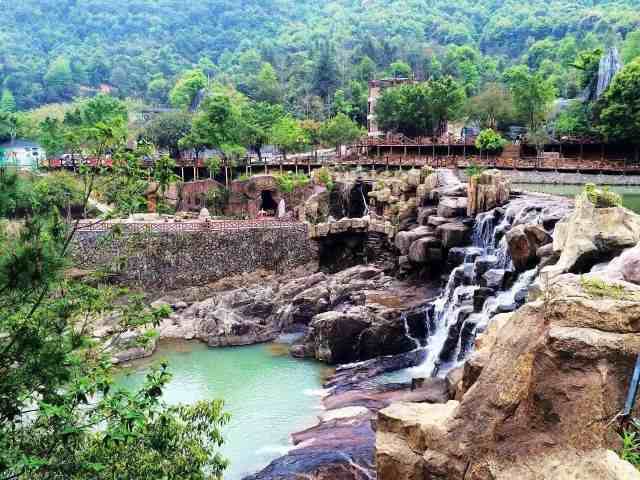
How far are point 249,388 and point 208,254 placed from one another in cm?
1221

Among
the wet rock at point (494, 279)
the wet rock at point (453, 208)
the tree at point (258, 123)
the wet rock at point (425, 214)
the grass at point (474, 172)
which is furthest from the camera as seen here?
the tree at point (258, 123)

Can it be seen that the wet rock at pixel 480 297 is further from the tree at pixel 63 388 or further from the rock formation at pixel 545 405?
the tree at pixel 63 388

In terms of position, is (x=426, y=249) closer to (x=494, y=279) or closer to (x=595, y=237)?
(x=494, y=279)

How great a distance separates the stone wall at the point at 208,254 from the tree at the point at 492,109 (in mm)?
28780

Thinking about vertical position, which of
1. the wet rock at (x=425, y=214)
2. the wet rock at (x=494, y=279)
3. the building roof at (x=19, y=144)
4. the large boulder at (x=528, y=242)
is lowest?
the wet rock at (x=494, y=279)

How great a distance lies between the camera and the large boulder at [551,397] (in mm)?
6863

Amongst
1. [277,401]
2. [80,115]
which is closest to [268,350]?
[277,401]

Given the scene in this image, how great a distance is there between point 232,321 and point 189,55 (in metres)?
115

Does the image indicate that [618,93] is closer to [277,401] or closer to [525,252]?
[525,252]

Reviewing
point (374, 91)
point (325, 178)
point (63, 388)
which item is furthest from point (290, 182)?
point (63, 388)

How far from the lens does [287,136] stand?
1977 inches

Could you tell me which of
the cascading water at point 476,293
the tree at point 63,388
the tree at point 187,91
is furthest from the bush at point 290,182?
the tree at point 187,91

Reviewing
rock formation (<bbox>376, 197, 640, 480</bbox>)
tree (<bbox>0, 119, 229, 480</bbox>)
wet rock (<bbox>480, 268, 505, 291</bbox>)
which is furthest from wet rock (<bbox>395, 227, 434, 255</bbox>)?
tree (<bbox>0, 119, 229, 480</bbox>)

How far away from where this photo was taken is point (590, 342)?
22.9ft
